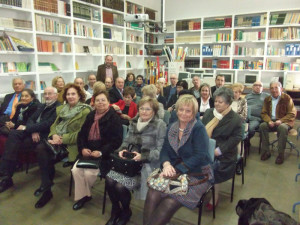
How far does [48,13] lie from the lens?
5.04 m

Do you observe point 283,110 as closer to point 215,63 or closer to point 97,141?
point 97,141

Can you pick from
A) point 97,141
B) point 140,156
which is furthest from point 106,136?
point 140,156

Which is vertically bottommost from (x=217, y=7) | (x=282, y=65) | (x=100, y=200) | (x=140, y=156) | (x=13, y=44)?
(x=100, y=200)

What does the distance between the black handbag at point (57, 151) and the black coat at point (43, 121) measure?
15.4 inches

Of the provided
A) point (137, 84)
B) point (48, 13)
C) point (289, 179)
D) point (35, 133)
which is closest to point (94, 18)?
point (48, 13)

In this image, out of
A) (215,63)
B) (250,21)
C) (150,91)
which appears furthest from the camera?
(215,63)

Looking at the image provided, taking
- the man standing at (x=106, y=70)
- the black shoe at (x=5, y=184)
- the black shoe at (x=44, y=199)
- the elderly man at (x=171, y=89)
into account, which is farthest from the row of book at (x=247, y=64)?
the black shoe at (x=5, y=184)

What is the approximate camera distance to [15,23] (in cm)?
459

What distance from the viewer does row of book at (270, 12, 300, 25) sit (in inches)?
246

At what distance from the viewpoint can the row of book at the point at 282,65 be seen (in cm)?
639

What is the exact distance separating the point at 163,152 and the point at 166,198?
1.38 feet

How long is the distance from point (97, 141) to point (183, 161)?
39.2 inches

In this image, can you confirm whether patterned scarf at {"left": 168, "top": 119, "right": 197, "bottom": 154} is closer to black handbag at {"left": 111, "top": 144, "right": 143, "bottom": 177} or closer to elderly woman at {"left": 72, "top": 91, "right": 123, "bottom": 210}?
black handbag at {"left": 111, "top": 144, "right": 143, "bottom": 177}

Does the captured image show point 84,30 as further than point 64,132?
Yes
